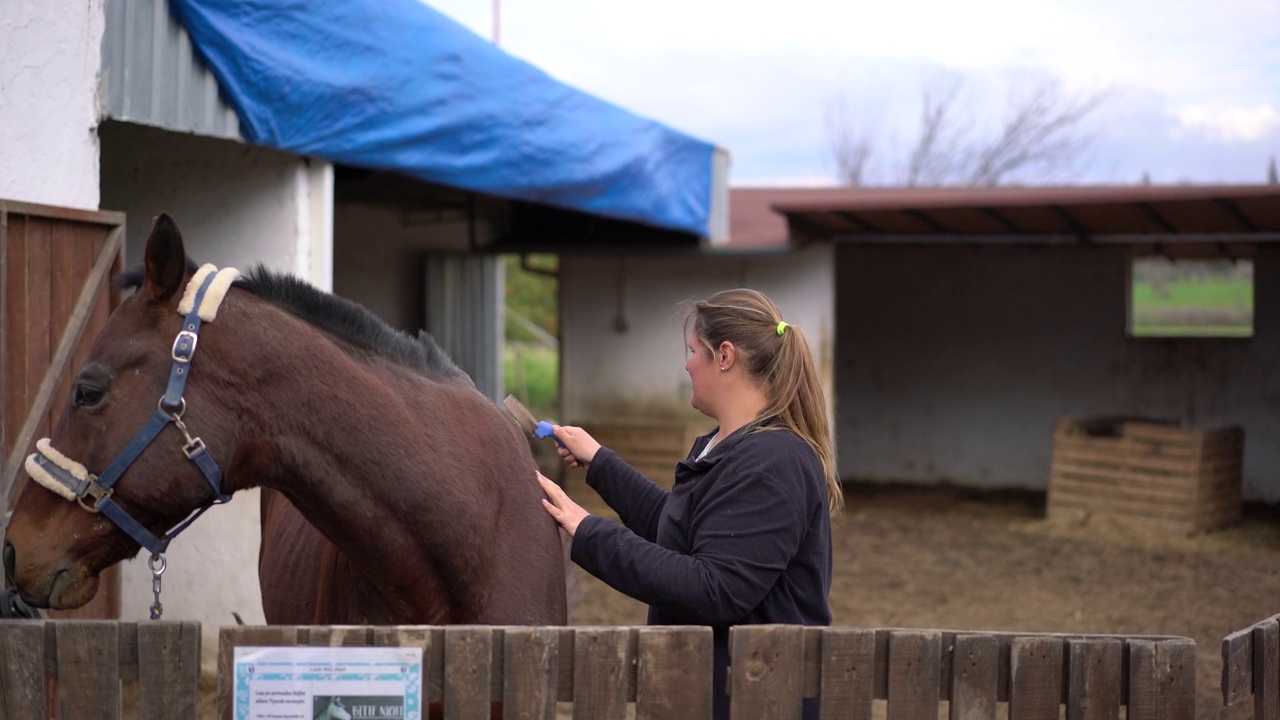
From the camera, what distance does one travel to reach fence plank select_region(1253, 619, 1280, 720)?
2.27 m

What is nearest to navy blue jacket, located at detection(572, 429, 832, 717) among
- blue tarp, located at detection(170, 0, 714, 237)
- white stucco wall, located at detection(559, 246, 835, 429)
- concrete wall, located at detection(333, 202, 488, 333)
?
blue tarp, located at detection(170, 0, 714, 237)

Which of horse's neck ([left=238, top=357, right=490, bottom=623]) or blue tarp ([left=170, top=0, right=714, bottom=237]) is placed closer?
horse's neck ([left=238, top=357, right=490, bottom=623])

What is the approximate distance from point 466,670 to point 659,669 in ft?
1.12

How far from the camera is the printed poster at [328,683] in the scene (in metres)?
1.88

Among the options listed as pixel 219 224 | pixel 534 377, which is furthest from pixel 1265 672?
pixel 534 377

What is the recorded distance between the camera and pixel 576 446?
2740 millimetres

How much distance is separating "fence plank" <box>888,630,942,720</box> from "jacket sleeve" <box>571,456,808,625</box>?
27 centimetres

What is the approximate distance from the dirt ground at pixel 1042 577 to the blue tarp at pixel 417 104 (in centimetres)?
245

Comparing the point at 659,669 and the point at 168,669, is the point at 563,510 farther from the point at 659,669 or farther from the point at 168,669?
the point at 168,669

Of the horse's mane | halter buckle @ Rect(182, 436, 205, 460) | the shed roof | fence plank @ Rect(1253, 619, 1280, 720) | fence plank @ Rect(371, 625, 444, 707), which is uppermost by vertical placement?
the shed roof

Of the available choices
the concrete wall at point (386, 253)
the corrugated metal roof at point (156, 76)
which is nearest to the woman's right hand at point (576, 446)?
the corrugated metal roof at point (156, 76)

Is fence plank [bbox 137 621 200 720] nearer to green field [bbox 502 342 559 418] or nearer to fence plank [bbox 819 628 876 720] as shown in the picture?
fence plank [bbox 819 628 876 720]

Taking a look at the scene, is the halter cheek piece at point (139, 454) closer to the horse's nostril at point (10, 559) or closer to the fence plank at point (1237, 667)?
the horse's nostril at point (10, 559)

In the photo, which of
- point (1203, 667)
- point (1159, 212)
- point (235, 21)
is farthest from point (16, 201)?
point (1159, 212)
